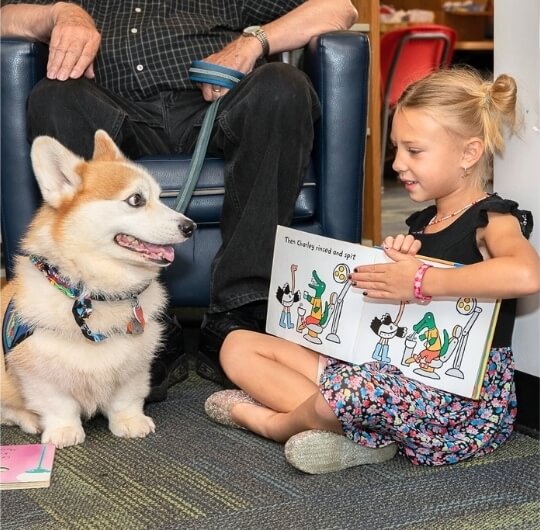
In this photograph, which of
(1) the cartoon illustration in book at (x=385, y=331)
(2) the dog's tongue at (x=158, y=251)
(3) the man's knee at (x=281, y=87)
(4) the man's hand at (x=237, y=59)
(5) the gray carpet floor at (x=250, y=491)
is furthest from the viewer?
(4) the man's hand at (x=237, y=59)

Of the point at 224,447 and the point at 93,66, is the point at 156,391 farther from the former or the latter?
the point at 93,66

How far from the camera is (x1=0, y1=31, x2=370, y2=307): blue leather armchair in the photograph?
71.9 inches

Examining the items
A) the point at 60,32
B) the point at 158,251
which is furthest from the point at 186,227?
the point at 60,32

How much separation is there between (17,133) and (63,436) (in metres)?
0.74

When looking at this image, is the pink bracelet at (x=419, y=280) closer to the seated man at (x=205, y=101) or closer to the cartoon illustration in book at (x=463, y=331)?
the cartoon illustration in book at (x=463, y=331)

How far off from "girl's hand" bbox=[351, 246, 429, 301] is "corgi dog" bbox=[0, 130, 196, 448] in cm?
32

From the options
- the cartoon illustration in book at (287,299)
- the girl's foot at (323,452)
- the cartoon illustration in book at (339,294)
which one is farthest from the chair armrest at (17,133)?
the girl's foot at (323,452)

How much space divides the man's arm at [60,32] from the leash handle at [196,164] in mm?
294

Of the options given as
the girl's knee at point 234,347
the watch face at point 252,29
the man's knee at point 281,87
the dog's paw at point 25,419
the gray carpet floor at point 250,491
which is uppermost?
the watch face at point 252,29

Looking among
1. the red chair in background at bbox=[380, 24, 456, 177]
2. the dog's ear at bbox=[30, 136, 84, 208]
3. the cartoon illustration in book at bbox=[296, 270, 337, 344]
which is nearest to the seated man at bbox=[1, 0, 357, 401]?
the cartoon illustration in book at bbox=[296, 270, 337, 344]

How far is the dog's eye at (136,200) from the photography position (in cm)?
144

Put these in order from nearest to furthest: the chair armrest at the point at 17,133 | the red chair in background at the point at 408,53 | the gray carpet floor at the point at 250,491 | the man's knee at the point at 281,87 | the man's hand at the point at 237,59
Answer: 1. the gray carpet floor at the point at 250,491
2. the man's knee at the point at 281,87
3. the chair armrest at the point at 17,133
4. the man's hand at the point at 237,59
5. the red chair in background at the point at 408,53

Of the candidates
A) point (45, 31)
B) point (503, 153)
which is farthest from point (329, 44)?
point (45, 31)

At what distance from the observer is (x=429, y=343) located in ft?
4.37
